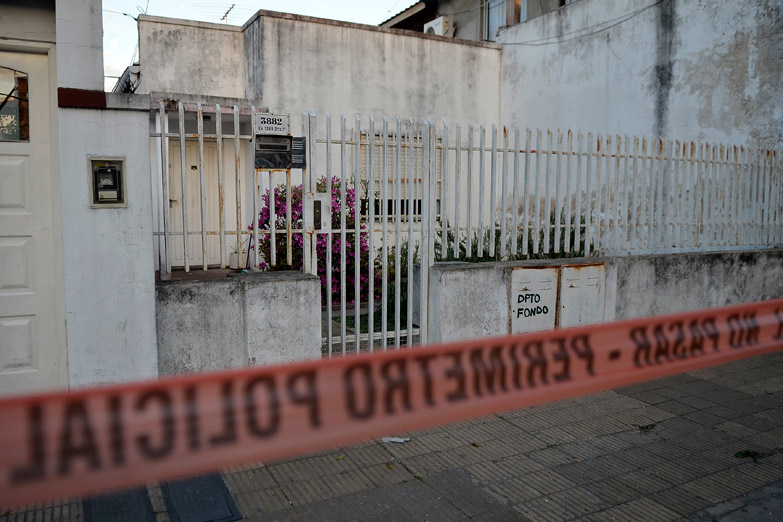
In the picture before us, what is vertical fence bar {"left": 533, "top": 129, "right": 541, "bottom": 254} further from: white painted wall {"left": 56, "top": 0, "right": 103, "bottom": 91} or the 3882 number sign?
white painted wall {"left": 56, "top": 0, "right": 103, "bottom": 91}

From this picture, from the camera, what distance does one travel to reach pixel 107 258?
14.7 ft

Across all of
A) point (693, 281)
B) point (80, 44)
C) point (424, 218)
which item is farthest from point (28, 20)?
point (693, 281)

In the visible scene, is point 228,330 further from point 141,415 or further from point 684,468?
point 684,468

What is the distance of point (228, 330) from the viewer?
4980 millimetres

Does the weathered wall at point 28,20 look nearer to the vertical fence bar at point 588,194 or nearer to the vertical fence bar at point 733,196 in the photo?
the vertical fence bar at point 588,194

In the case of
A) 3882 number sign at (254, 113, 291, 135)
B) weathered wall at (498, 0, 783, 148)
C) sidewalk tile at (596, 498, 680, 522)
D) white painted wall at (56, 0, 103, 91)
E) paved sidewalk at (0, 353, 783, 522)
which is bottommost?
sidewalk tile at (596, 498, 680, 522)

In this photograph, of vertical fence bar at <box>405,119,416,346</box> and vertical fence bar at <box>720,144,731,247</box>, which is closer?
vertical fence bar at <box>405,119,416,346</box>

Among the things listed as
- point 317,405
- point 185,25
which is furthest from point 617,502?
point 185,25

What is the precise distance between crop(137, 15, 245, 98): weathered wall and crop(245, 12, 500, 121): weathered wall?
1.14ft

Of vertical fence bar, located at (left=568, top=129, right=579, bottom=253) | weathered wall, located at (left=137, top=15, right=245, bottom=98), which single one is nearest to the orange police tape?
vertical fence bar, located at (left=568, top=129, right=579, bottom=253)

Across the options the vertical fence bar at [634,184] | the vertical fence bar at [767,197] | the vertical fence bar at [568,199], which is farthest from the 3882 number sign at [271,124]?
the vertical fence bar at [767,197]

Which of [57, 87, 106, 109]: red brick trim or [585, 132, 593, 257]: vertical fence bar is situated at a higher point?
[57, 87, 106, 109]: red brick trim

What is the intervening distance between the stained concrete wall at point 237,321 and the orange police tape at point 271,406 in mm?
2740

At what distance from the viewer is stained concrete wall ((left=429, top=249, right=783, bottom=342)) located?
6043 mm
